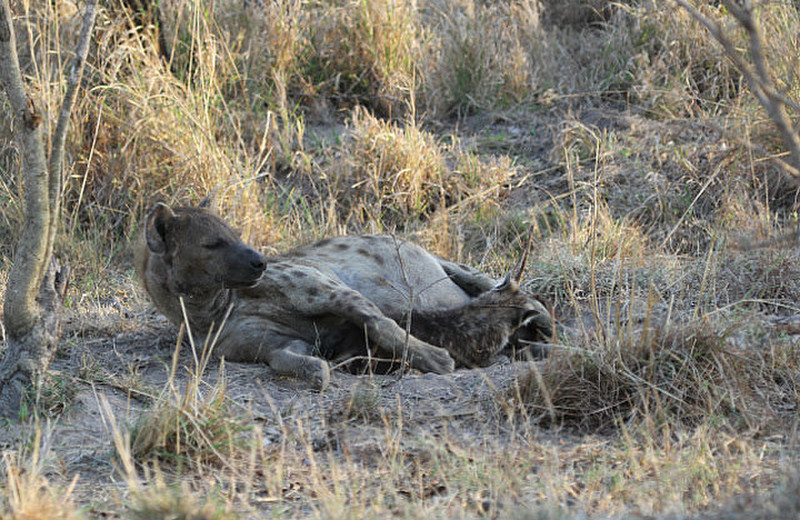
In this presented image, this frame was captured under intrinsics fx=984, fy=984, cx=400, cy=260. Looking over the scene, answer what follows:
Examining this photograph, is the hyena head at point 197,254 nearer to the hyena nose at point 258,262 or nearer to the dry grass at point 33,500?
the hyena nose at point 258,262

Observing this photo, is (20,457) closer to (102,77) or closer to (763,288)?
(763,288)

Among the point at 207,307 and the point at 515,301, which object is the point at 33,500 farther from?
the point at 515,301

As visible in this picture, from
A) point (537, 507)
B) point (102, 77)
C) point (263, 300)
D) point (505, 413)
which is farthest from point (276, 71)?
point (537, 507)

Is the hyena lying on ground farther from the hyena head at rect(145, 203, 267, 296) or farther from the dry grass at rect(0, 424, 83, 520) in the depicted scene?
the dry grass at rect(0, 424, 83, 520)

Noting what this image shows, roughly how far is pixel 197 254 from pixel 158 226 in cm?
21

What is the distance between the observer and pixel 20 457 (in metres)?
2.88

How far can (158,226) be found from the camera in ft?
14.2

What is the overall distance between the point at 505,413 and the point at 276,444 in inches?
31.0

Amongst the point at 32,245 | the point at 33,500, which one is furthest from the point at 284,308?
the point at 33,500

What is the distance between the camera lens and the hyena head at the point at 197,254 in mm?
4281

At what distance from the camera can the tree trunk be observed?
3.26 m

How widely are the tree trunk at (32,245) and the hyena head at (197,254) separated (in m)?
0.79

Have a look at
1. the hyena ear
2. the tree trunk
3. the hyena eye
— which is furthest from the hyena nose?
the tree trunk

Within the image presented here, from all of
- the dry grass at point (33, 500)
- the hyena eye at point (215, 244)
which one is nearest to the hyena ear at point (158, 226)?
the hyena eye at point (215, 244)
